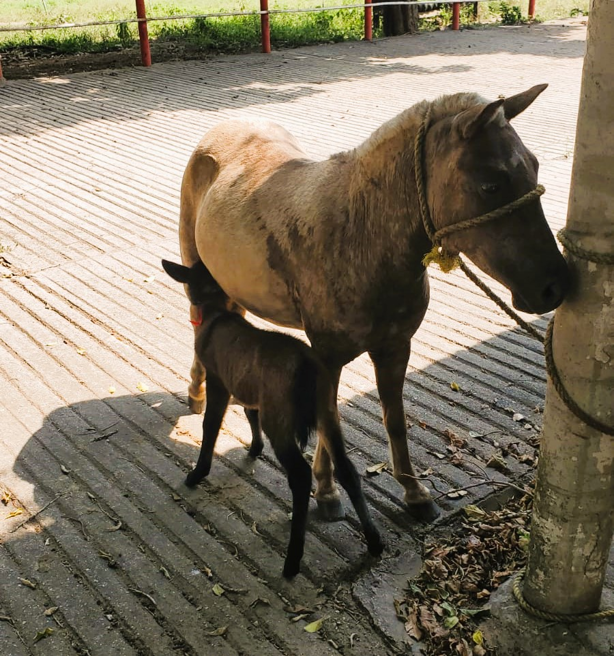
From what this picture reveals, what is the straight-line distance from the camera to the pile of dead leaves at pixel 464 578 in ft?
10.4

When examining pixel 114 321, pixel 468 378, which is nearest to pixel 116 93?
pixel 114 321

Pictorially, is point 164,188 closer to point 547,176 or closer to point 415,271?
point 547,176

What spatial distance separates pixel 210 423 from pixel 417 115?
1.81 metres

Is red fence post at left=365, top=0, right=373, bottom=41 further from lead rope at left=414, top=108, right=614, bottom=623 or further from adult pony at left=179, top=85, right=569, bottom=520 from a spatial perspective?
lead rope at left=414, top=108, right=614, bottom=623

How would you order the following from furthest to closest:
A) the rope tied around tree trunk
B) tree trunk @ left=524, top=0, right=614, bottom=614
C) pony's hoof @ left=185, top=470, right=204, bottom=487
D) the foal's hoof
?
pony's hoof @ left=185, top=470, right=204, bottom=487, the foal's hoof, the rope tied around tree trunk, tree trunk @ left=524, top=0, right=614, bottom=614

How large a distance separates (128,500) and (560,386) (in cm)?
225

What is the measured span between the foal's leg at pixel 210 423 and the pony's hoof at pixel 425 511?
1012mm

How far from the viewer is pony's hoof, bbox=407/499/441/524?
3.87 metres

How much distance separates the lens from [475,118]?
8.86ft

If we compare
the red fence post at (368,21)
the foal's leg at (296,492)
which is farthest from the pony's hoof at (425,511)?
the red fence post at (368,21)

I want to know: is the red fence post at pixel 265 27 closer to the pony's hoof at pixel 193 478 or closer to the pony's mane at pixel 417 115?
the pony's hoof at pixel 193 478

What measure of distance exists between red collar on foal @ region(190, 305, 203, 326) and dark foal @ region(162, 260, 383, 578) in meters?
0.28

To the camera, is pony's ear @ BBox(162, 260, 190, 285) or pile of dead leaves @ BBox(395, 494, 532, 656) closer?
pile of dead leaves @ BBox(395, 494, 532, 656)

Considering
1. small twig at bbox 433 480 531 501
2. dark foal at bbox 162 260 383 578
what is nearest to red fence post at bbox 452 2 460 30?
small twig at bbox 433 480 531 501
